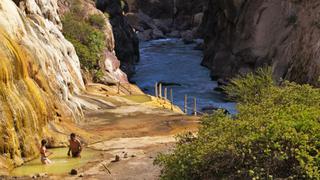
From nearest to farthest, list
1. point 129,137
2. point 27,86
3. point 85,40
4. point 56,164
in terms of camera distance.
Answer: point 56,164, point 27,86, point 129,137, point 85,40

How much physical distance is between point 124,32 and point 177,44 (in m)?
20.1

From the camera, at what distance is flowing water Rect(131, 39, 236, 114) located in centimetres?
6166

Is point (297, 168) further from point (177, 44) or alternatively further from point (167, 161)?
point (177, 44)

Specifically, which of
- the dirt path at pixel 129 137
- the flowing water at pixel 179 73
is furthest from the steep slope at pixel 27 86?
the flowing water at pixel 179 73

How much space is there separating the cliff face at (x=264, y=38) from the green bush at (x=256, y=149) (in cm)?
2630

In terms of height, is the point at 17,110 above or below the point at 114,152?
above

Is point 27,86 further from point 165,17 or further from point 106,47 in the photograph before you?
point 165,17

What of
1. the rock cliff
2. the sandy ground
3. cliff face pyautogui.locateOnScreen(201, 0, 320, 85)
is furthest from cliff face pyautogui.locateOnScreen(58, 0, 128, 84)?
cliff face pyautogui.locateOnScreen(201, 0, 320, 85)

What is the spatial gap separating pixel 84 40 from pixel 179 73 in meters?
25.1

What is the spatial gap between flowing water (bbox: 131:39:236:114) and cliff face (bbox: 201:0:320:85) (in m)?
2.89

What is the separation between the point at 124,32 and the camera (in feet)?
268

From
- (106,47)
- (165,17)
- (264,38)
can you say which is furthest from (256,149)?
(165,17)

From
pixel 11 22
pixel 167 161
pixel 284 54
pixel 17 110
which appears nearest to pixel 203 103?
pixel 284 54

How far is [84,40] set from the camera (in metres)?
53.7
